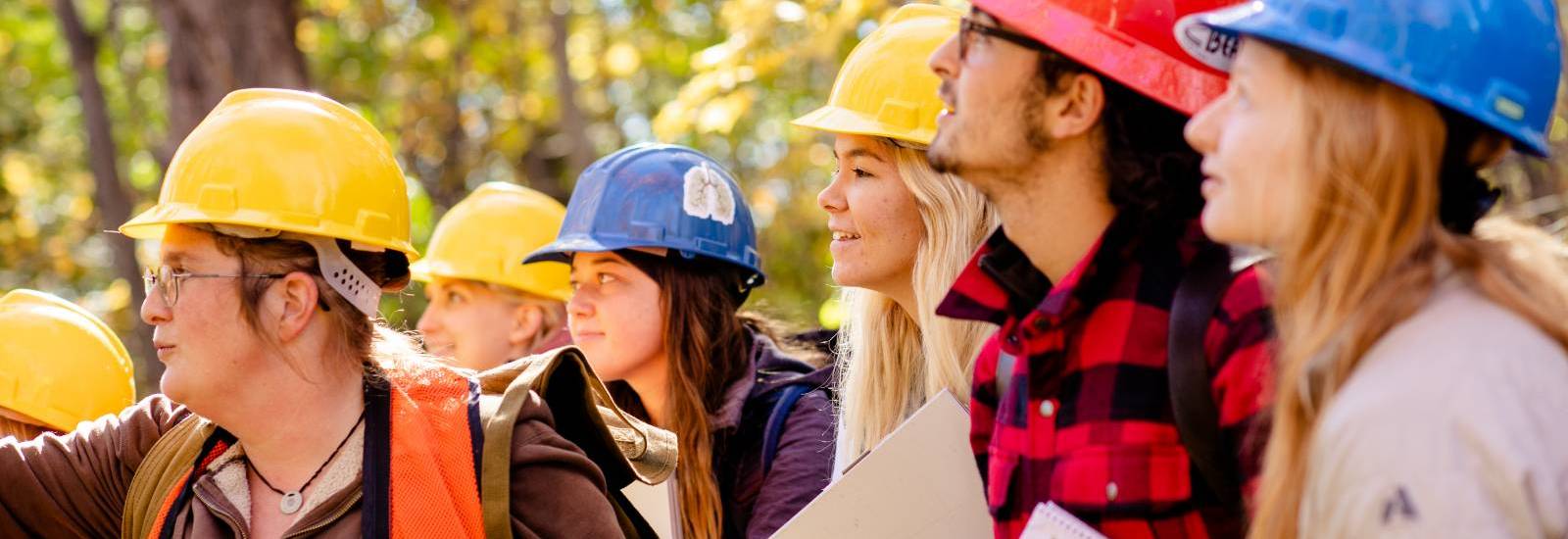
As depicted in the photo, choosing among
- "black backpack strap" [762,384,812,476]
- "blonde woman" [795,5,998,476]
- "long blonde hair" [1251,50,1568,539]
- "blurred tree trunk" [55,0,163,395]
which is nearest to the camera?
"long blonde hair" [1251,50,1568,539]

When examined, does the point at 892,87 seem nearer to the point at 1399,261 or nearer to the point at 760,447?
the point at 760,447

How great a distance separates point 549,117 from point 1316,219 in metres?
13.1

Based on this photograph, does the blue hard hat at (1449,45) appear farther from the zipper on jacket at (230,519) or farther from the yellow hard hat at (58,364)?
the yellow hard hat at (58,364)

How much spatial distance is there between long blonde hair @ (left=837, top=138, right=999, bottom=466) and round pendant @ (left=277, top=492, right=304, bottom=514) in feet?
4.39

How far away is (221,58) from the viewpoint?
344 inches

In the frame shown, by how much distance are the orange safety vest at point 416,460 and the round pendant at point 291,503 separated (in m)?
0.17

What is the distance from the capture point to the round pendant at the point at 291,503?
3.33m

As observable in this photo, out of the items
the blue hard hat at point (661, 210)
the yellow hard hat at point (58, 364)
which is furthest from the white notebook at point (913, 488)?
the yellow hard hat at point (58, 364)

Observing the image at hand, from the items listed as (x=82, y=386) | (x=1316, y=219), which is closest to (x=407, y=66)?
(x=82, y=386)

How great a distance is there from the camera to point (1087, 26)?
8.85 feet

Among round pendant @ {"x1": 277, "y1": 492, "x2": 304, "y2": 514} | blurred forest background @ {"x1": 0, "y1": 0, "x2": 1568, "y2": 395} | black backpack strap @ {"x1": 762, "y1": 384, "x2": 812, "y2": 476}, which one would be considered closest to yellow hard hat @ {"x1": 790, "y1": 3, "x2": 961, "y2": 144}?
Result: black backpack strap @ {"x1": 762, "y1": 384, "x2": 812, "y2": 476}

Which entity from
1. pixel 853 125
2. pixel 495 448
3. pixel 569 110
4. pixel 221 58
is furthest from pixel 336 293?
pixel 569 110

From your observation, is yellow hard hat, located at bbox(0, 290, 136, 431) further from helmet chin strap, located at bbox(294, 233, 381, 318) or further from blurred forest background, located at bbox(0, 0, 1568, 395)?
blurred forest background, located at bbox(0, 0, 1568, 395)

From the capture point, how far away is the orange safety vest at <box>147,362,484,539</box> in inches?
126
